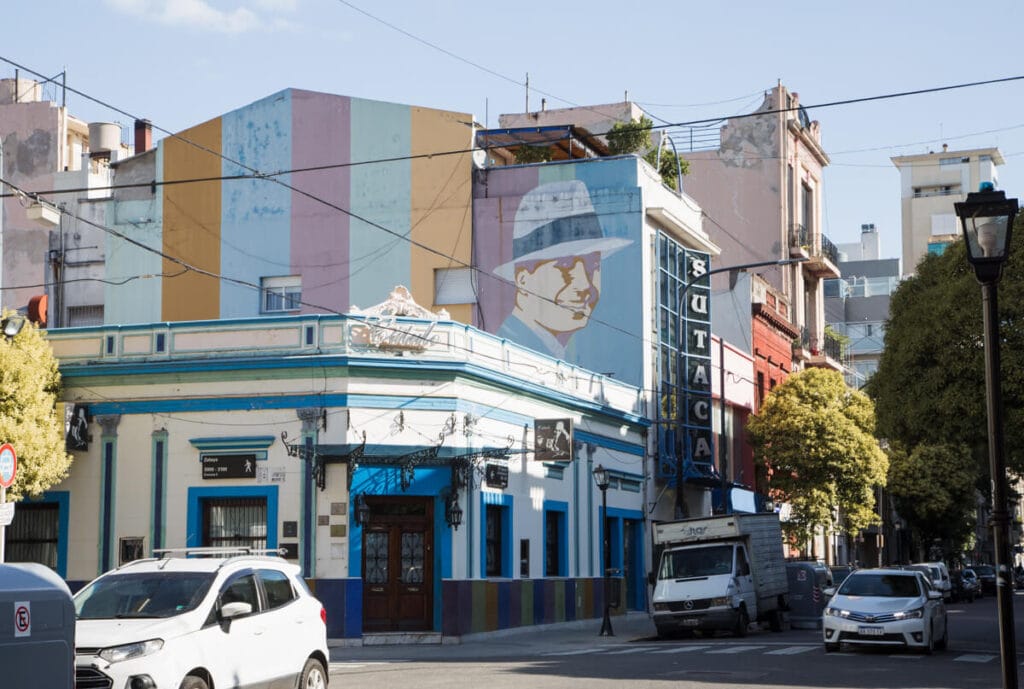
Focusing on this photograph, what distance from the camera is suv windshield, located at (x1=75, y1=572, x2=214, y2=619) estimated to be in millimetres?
13844

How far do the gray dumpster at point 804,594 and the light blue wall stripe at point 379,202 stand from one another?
13.6 m

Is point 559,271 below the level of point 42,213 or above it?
above

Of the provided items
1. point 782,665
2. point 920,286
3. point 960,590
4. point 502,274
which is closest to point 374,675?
point 782,665

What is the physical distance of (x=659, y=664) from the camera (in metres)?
22.1

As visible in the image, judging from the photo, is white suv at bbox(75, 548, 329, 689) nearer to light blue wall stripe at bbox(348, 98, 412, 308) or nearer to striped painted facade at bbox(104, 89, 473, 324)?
light blue wall stripe at bbox(348, 98, 412, 308)

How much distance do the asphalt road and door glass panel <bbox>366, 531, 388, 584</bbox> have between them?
1647mm

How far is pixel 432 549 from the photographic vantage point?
29.8 metres

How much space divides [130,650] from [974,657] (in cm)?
1621

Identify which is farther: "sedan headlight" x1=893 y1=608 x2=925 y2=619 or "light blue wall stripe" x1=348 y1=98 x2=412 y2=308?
"light blue wall stripe" x1=348 y1=98 x2=412 y2=308

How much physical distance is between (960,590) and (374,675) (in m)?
44.7

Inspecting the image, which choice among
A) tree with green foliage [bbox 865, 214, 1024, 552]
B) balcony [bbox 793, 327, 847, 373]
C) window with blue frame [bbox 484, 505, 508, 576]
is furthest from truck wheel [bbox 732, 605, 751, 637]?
balcony [bbox 793, 327, 847, 373]

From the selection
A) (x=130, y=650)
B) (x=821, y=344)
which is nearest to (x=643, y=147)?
(x=821, y=344)

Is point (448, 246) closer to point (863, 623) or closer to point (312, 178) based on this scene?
point (312, 178)

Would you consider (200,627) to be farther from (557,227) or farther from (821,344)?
(821,344)
